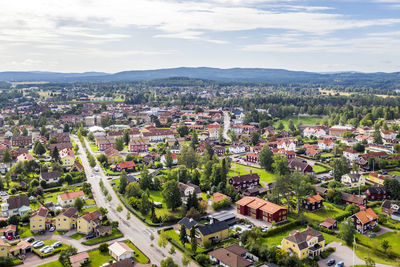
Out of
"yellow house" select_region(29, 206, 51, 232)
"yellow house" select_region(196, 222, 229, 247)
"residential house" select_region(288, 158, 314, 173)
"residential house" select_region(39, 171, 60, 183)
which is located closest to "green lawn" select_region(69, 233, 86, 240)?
"yellow house" select_region(29, 206, 51, 232)

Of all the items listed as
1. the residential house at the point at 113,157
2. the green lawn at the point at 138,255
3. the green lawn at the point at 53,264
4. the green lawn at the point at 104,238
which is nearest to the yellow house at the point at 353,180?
the green lawn at the point at 138,255

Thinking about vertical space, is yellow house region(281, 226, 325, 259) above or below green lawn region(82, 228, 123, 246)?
above

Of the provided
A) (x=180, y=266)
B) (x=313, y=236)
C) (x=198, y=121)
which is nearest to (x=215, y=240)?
(x=180, y=266)

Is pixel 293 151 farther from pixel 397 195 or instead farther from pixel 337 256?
pixel 337 256

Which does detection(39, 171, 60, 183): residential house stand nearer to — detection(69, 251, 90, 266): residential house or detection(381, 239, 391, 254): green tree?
detection(69, 251, 90, 266): residential house

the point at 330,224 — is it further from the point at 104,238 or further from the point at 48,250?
the point at 48,250

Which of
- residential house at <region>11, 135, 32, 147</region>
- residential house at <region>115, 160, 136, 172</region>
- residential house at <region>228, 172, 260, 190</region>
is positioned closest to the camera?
residential house at <region>228, 172, 260, 190</region>

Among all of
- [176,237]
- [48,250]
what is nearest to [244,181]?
[176,237]
